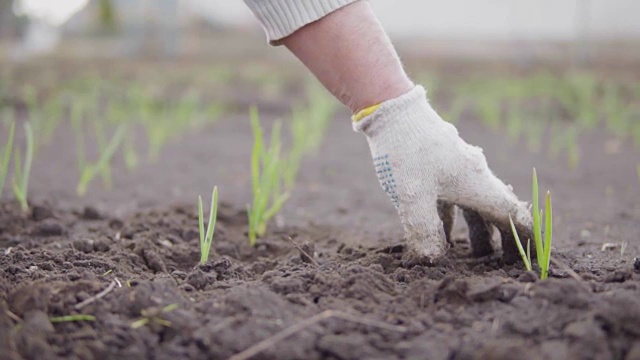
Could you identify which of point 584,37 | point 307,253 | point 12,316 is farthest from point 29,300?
point 584,37

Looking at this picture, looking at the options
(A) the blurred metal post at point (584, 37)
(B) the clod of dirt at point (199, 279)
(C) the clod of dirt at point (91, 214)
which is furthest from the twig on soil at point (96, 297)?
(A) the blurred metal post at point (584, 37)

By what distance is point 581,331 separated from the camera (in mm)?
926

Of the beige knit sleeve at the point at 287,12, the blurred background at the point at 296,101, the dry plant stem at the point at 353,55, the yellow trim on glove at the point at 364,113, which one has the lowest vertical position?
the blurred background at the point at 296,101

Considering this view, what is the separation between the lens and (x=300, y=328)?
96 centimetres

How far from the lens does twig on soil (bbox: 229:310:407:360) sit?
2.99 ft

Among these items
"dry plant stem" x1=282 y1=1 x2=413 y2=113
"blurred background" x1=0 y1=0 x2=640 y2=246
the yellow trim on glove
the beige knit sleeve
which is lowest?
"blurred background" x1=0 y1=0 x2=640 y2=246

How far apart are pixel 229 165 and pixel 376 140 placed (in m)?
2.14

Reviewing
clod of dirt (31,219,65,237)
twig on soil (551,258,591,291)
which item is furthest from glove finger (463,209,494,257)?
clod of dirt (31,219,65,237)

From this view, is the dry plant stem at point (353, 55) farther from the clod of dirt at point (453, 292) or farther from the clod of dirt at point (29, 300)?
the clod of dirt at point (29, 300)

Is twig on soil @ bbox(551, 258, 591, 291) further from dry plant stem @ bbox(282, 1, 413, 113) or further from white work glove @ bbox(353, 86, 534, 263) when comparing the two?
dry plant stem @ bbox(282, 1, 413, 113)

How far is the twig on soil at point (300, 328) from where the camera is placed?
2.99 ft

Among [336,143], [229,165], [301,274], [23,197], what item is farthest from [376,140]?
[336,143]

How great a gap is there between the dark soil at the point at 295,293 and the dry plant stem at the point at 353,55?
328mm

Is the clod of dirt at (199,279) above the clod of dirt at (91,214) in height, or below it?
above
